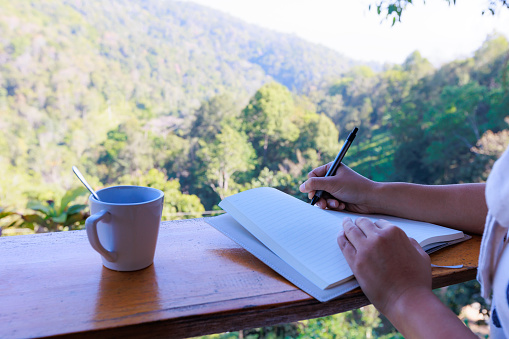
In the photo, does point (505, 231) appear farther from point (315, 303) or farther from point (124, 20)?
point (124, 20)

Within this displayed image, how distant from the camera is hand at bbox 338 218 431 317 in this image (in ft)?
1.18

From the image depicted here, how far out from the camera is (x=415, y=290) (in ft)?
1.17

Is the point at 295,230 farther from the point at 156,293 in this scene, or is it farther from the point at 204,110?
the point at 204,110

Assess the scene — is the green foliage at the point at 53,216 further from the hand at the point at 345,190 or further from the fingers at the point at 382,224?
the fingers at the point at 382,224

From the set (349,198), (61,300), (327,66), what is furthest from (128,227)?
(327,66)

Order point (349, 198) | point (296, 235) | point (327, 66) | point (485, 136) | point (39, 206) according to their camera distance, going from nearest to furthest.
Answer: point (296, 235) < point (349, 198) < point (39, 206) < point (485, 136) < point (327, 66)

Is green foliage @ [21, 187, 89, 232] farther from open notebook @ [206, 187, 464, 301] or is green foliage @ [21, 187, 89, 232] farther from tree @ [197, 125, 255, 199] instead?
tree @ [197, 125, 255, 199]

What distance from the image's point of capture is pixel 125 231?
0.38 m

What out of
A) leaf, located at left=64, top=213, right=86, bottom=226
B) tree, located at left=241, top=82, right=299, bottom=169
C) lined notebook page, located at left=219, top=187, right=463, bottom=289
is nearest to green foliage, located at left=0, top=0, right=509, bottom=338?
tree, located at left=241, top=82, right=299, bottom=169

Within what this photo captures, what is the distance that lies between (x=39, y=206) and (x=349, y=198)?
1942 millimetres

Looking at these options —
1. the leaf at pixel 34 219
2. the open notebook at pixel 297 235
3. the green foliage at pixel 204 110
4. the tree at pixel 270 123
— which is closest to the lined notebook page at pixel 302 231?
the open notebook at pixel 297 235

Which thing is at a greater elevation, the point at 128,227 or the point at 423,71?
the point at 423,71

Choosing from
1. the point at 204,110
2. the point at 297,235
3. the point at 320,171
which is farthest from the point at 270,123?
the point at 297,235

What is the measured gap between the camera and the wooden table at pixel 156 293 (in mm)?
316
